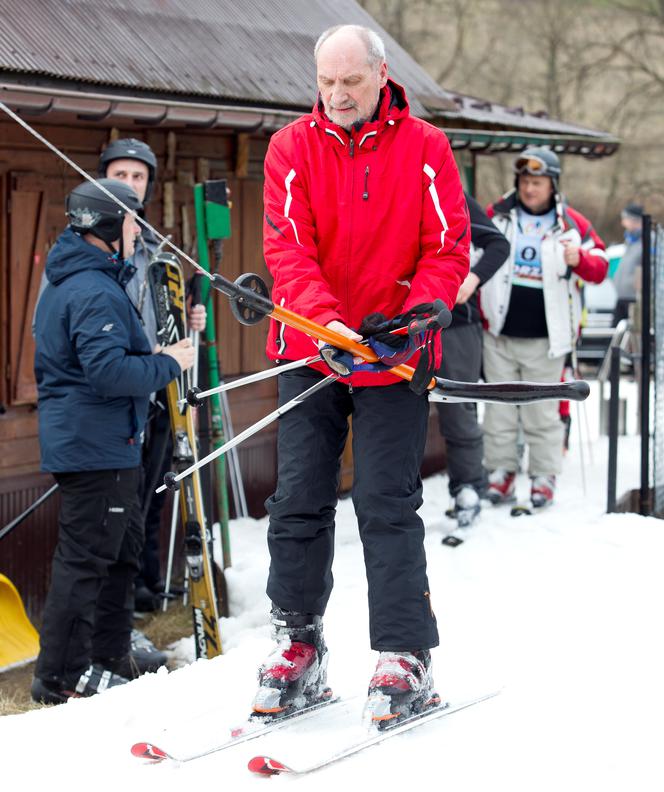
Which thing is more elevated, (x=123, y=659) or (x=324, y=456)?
(x=324, y=456)

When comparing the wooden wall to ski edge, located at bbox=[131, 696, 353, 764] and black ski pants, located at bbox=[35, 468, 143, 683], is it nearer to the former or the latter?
black ski pants, located at bbox=[35, 468, 143, 683]

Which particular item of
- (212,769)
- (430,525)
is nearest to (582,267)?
(430,525)

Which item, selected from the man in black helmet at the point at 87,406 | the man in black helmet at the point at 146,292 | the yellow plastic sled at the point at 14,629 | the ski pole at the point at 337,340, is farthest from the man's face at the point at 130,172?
the ski pole at the point at 337,340

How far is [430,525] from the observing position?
6953 mm

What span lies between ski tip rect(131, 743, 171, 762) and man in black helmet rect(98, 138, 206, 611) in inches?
91.5

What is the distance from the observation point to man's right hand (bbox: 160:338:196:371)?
193 inches

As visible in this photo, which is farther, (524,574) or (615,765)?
(524,574)

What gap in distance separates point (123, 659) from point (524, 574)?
1.98 metres

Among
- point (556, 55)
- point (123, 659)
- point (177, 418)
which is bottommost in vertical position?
point (123, 659)

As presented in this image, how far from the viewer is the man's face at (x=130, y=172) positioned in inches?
219

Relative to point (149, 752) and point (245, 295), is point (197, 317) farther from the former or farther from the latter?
point (149, 752)

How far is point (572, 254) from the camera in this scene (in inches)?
266

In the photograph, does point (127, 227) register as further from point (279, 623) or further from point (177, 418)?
point (279, 623)

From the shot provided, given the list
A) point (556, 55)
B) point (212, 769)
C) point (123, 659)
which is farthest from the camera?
point (556, 55)
